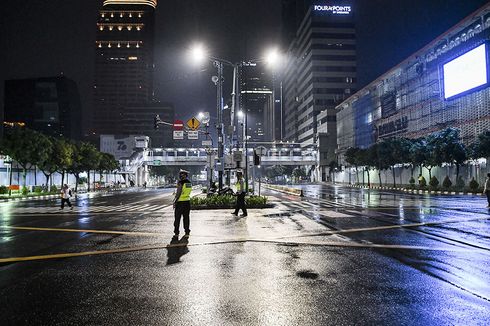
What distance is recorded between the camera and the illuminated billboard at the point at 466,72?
36312 millimetres

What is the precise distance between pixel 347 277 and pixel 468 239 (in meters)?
5.22

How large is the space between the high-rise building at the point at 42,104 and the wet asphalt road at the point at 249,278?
164 m

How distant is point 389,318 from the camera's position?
422 cm

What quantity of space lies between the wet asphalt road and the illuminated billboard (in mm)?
32218

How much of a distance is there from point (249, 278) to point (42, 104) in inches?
6798

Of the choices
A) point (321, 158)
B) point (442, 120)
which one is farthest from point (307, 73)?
point (442, 120)

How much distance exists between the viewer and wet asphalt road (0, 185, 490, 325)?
14.4 feet

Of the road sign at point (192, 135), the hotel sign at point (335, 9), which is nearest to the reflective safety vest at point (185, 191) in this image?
the road sign at point (192, 135)

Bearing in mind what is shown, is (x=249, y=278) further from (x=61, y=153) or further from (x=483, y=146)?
(x=61, y=153)

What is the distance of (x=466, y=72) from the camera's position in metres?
39.1

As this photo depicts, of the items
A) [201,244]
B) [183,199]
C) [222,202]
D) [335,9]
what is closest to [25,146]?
[222,202]

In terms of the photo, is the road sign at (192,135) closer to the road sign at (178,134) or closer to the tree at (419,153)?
the road sign at (178,134)

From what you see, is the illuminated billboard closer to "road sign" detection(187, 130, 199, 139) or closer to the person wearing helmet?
"road sign" detection(187, 130, 199, 139)

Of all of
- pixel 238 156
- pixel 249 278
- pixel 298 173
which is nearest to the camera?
pixel 249 278
